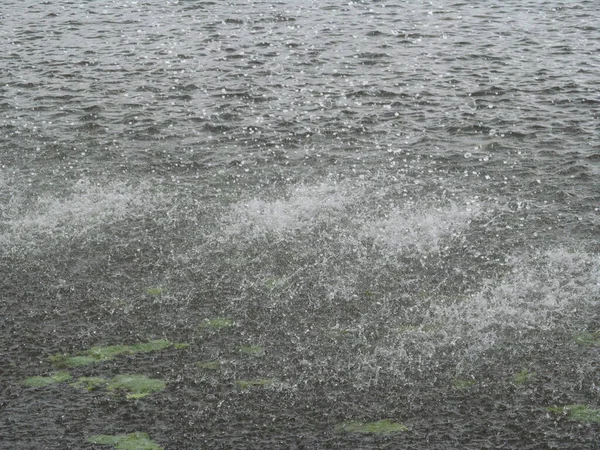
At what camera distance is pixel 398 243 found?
1368cm

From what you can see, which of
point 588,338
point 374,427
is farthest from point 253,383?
point 588,338

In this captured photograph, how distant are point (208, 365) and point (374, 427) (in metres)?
2.63

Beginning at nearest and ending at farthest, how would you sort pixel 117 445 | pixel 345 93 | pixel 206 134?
pixel 117 445 → pixel 206 134 → pixel 345 93

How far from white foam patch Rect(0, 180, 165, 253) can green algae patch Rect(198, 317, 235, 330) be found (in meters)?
3.80

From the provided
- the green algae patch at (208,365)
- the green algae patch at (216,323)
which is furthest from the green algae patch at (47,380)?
the green algae patch at (216,323)

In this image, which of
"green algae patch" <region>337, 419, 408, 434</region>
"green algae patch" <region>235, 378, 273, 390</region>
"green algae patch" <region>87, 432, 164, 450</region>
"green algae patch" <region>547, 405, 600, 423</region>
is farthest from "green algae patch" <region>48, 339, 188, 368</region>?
"green algae patch" <region>547, 405, 600, 423</region>

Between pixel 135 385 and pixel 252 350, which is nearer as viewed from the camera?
pixel 135 385

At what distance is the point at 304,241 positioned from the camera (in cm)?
1380

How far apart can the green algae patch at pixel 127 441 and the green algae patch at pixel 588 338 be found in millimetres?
6226

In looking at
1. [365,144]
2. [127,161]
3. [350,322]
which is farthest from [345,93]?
[350,322]

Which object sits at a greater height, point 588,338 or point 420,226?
point 420,226

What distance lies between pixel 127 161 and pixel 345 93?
6515 millimetres

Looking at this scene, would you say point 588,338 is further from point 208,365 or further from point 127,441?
point 127,441

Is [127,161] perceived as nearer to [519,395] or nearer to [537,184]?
[537,184]
